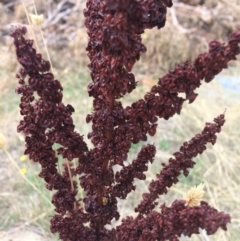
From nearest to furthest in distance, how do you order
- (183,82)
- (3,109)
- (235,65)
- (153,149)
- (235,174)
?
1. (183,82)
2. (153,149)
3. (235,174)
4. (3,109)
5. (235,65)

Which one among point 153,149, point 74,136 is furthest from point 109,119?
point 153,149

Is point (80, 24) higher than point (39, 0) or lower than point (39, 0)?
lower

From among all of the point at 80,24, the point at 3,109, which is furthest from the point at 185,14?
the point at 3,109

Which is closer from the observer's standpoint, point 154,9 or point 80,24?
point 154,9

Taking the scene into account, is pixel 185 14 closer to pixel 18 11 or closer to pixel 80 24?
pixel 80 24

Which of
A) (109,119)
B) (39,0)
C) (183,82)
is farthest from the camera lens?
(39,0)

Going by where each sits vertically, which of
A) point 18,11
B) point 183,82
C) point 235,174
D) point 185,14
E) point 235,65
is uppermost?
point 18,11
